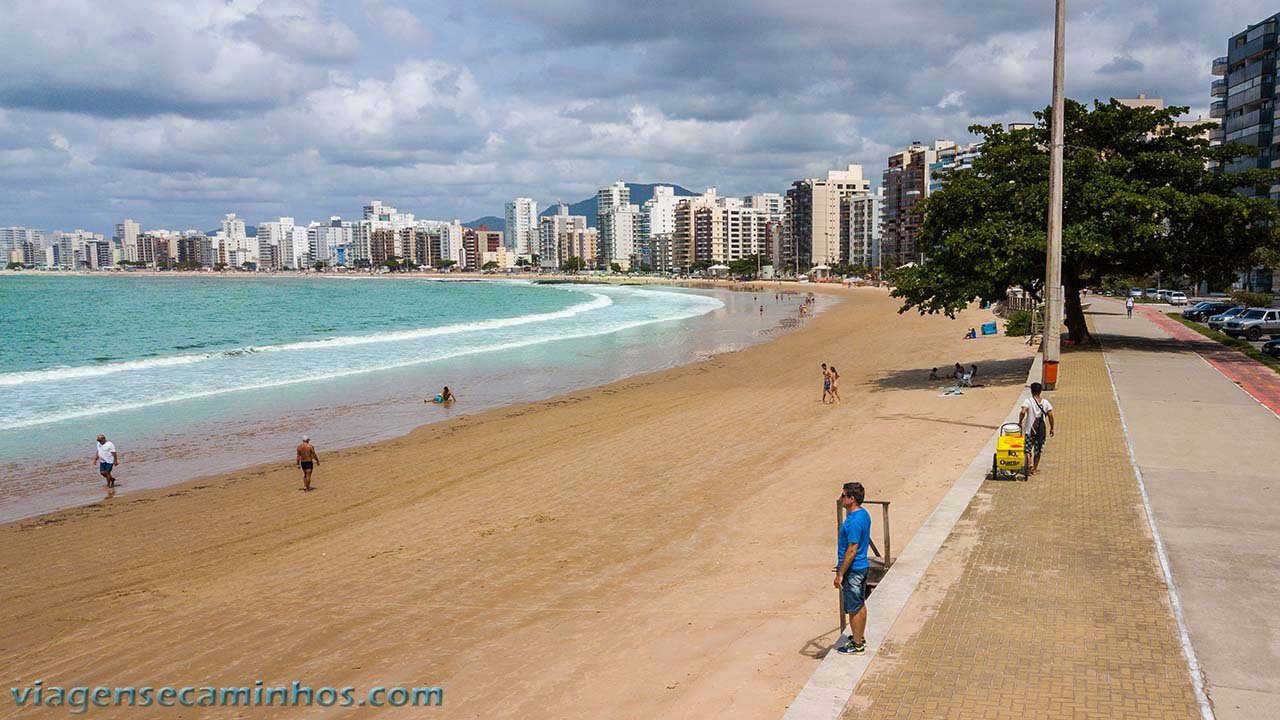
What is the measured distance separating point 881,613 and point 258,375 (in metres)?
33.8

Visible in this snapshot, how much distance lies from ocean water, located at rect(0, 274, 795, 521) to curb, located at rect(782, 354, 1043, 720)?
15623 mm

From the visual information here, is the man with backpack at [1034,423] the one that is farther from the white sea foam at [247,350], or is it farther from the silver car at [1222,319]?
the silver car at [1222,319]

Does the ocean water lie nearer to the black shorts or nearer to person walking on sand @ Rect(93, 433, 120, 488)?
person walking on sand @ Rect(93, 433, 120, 488)

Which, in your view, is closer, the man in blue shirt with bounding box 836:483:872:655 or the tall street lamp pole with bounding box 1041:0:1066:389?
the man in blue shirt with bounding box 836:483:872:655

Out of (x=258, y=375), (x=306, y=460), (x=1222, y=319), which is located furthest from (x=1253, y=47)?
(x=306, y=460)

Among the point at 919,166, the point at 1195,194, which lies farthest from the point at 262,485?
the point at 919,166

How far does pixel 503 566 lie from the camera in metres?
11.6

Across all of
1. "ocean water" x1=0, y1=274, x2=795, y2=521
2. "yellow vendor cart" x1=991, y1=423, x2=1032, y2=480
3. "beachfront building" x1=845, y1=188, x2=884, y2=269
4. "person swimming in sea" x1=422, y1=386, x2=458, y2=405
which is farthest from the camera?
"beachfront building" x1=845, y1=188, x2=884, y2=269

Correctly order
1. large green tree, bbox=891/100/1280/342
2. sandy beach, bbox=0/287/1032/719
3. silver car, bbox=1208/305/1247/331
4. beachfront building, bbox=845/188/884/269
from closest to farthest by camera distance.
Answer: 1. sandy beach, bbox=0/287/1032/719
2. large green tree, bbox=891/100/1280/342
3. silver car, bbox=1208/305/1247/331
4. beachfront building, bbox=845/188/884/269

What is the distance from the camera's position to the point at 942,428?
61.8 ft

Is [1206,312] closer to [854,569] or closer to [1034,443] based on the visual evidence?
[1034,443]

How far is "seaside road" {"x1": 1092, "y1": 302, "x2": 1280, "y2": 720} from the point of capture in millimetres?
6406

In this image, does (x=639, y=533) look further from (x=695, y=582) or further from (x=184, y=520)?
(x=184, y=520)

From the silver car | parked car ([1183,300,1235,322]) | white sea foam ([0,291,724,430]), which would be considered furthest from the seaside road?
white sea foam ([0,291,724,430])
